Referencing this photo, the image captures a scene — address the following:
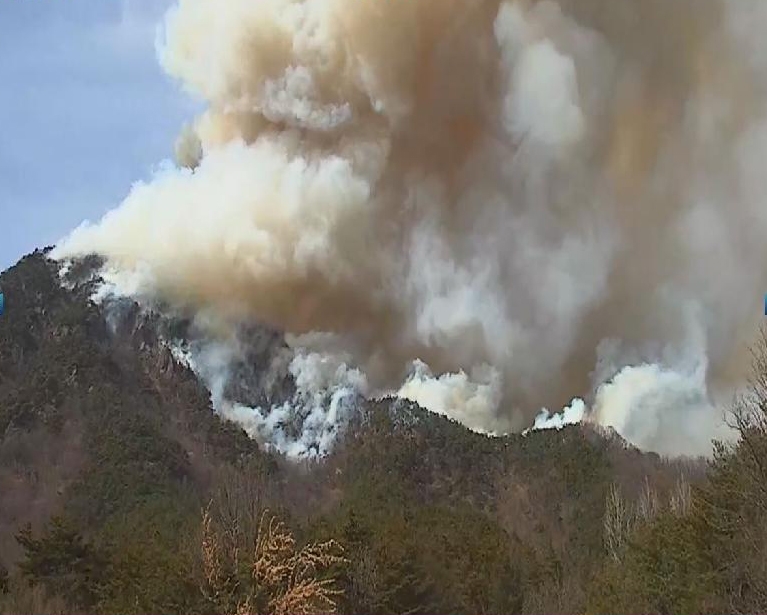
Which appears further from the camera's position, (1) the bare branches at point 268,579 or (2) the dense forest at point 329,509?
(2) the dense forest at point 329,509

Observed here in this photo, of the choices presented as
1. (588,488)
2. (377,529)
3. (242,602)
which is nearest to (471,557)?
(377,529)

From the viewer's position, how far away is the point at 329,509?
70.3 m

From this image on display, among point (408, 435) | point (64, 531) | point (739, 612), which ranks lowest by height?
point (739, 612)

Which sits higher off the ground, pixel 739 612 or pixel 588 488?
pixel 588 488

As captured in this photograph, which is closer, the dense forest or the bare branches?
the bare branches

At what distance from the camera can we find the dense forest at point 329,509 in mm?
22156

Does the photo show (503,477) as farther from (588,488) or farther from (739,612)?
(739,612)

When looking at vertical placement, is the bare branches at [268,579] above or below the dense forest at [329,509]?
below

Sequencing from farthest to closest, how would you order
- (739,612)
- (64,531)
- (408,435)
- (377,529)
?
(408,435), (377,529), (64,531), (739,612)

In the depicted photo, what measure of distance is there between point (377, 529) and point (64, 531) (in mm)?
11417

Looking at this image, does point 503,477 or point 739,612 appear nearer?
point 739,612

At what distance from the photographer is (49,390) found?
96938 mm

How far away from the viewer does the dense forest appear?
22156 millimetres

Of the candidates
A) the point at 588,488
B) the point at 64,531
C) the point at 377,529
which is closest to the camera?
the point at 64,531
